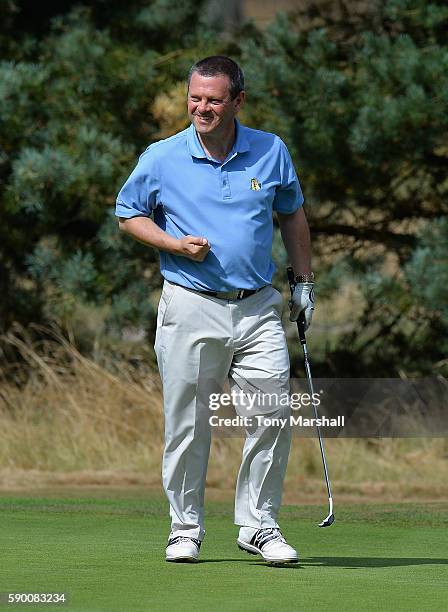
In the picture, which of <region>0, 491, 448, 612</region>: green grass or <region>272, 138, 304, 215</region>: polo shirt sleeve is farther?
<region>272, 138, 304, 215</region>: polo shirt sleeve

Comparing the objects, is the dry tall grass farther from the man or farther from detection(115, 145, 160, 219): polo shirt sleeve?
detection(115, 145, 160, 219): polo shirt sleeve

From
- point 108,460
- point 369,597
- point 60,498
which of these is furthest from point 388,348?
point 369,597

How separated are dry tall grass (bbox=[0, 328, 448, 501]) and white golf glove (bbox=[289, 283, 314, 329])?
4334mm

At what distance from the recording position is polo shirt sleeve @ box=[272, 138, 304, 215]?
6590 mm

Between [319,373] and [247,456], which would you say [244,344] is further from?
[319,373]

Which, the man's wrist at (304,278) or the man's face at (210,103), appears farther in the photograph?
the man's wrist at (304,278)

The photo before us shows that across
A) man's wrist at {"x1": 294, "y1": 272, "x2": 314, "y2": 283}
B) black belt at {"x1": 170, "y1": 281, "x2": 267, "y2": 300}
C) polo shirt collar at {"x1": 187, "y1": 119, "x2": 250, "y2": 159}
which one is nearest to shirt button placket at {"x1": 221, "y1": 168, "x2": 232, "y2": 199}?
polo shirt collar at {"x1": 187, "y1": 119, "x2": 250, "y2": 159}

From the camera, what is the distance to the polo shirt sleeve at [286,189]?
→ 21.6 ft

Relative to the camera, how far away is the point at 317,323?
1575cm

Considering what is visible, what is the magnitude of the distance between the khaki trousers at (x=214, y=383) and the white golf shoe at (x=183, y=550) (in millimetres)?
54

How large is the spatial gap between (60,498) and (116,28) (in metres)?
5.86
